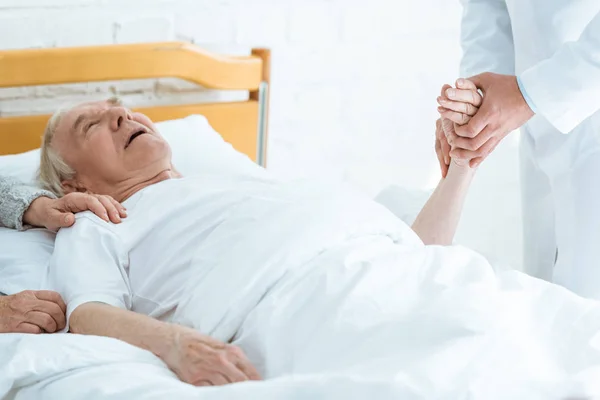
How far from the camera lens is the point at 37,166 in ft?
6.69

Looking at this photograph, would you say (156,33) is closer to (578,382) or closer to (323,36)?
(323,36)

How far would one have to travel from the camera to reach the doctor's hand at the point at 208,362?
1.29 m

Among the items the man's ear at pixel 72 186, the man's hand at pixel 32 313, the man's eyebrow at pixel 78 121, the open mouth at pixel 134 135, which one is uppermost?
the man's eyebrow at pixel 78 121

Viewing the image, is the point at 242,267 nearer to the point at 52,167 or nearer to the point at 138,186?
the point at 138,186

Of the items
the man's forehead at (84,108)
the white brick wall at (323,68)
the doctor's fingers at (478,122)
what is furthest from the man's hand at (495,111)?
the white brick wall at (323,68)

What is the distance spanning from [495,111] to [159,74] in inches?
38.4

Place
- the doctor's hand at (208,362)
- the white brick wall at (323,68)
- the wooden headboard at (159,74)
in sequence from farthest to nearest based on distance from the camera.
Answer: the white brick wall at (323,68) < the wooden headboard at (159,74) < the doctor's hand at (208,362)

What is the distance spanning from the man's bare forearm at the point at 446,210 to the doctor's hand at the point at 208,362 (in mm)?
697

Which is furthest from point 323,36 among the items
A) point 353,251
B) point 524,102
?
point 353,251

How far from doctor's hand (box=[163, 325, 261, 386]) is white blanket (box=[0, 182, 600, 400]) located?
0.11 ft

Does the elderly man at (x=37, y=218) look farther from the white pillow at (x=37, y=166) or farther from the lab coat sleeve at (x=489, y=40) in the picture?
the lab coat sleeve at (x=489, y=40)

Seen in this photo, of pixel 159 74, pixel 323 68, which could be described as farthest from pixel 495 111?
pixel 323 68

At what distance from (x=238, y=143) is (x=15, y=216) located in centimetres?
88

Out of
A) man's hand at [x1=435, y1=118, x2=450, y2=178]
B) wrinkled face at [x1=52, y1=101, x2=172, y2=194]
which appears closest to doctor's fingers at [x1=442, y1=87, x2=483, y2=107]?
man's hand at [x1=435, y1=118, x2=450, y2=178]
